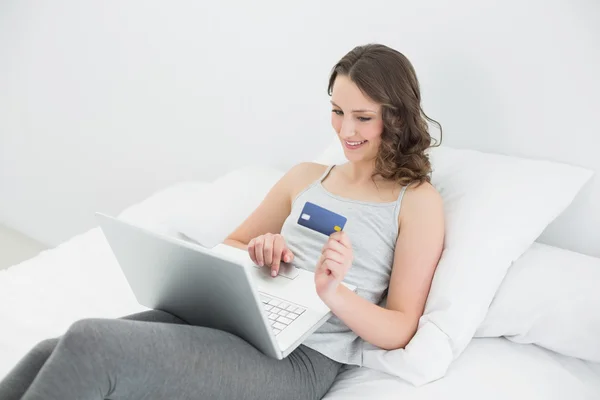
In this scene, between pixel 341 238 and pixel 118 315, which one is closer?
pixel 341 238

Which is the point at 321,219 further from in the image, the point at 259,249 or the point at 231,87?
the point at 231,87

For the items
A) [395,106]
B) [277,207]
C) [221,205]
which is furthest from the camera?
[221,205]

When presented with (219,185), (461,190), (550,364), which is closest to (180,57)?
(219,185)

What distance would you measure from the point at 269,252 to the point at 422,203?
318 millimetres

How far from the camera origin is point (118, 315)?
1354mm

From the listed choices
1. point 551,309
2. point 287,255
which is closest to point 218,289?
point 287,255

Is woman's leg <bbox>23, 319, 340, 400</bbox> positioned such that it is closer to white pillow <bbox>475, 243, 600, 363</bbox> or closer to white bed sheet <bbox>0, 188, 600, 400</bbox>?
white bed sheet <bbox>0, 188, 600, 400</bbox>

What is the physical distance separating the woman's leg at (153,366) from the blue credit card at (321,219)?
22 centimetres

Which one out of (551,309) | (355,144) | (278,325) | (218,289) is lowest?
(551,309)

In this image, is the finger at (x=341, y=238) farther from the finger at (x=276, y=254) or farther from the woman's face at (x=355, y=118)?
the woman's face at (x=355, y=118)

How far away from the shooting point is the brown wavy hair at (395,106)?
1.29 meters

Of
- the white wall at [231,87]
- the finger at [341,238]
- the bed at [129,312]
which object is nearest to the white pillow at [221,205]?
the bed at [129,312]

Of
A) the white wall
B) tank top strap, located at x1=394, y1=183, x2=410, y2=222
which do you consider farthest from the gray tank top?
the white wall

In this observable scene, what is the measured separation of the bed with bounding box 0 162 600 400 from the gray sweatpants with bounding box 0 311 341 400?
0.62 ft
